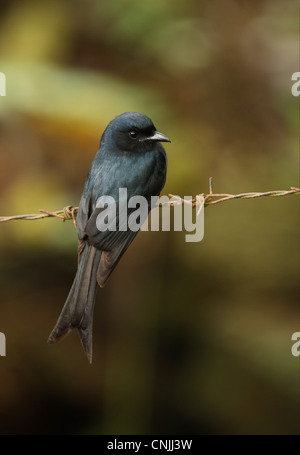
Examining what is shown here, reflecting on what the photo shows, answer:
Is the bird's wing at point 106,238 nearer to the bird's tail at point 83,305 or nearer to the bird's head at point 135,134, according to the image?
the bird's tail at point 83,305

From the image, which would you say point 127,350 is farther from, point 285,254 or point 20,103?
point 20,103

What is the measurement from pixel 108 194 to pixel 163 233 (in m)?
1.45

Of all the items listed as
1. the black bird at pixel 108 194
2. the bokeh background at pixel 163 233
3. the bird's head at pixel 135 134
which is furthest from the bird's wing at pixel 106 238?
the bokeh background at pixel 163 233

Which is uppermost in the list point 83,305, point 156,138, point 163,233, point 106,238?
point 156,138

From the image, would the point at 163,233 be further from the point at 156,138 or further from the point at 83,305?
the point at 83,305

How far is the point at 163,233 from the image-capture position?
5.20 metres

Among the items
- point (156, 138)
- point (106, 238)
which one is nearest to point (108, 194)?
point (106, 238)

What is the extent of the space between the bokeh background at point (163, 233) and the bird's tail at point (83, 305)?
1178 mm

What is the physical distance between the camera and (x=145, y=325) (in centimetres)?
490

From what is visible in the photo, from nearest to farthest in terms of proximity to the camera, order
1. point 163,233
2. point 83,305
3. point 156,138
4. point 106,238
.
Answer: point 83,305
point 106,238
point 156,138
point 163,233

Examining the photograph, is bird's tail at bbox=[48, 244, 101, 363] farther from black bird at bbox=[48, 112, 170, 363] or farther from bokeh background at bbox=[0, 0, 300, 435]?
bokeh background at bbox=[0, 0, 300, 435]

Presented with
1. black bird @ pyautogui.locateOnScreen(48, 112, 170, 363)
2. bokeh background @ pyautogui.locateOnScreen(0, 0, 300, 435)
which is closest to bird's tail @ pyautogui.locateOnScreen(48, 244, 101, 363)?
black bird @ pyautogui.locateOnScreen(48, 112, 170, 363)

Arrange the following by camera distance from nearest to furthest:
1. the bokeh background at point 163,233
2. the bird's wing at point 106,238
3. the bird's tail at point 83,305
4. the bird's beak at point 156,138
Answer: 1. the bird's tail at point 83,305
2. the bird's wing at point 106,238
3. the bird's beak at point 156,138
4. the bokeh background at point 163,233

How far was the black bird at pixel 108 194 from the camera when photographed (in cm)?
356
